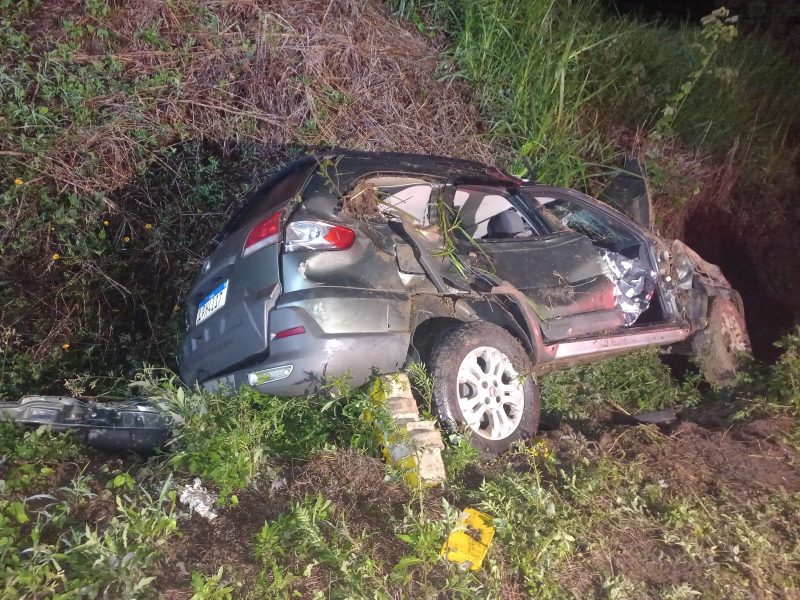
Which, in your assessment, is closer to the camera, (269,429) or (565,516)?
(565,516)

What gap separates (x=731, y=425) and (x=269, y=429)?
9.59 feet

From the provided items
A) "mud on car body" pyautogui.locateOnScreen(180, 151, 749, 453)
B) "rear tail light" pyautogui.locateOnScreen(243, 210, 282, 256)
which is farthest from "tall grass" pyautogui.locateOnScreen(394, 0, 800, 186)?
"rear tail light" pyautogui.locateOnScreen(243, 210, 282, 256)

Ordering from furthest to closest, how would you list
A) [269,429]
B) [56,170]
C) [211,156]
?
1. [211,156]
2. [56,170]
3. [269,429]

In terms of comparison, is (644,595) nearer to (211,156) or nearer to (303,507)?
(303,507)

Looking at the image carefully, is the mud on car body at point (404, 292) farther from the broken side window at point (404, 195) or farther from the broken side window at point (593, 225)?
the broken side window at point (593, 225)

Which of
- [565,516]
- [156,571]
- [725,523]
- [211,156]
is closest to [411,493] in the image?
[565,516]

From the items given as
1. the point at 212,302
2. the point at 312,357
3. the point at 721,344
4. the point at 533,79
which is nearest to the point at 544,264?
the point at 312,357

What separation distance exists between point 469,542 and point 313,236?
1654mm

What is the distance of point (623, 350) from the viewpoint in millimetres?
4273

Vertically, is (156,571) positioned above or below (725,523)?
above

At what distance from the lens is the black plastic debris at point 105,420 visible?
10.2 feet

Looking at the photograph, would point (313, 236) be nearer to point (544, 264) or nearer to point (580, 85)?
point (544, 264)

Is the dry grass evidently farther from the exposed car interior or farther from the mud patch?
the mud patch

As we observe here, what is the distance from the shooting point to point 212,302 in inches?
135
